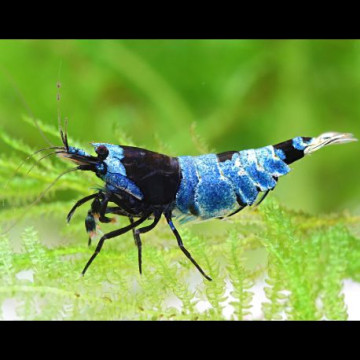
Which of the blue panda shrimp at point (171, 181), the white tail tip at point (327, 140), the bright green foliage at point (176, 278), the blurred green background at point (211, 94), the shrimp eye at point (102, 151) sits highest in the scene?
the blurred green background at point (211, 94)

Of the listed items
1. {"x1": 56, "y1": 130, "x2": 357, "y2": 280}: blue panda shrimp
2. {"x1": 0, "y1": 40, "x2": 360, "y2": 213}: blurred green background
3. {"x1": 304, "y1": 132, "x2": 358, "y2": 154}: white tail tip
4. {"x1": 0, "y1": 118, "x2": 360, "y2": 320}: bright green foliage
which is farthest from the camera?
{"x1": 0, "y1": 40, "x2": 360, "y2": 213}: blurred green background

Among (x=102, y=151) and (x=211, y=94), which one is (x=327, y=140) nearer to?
(x=102, y=151)

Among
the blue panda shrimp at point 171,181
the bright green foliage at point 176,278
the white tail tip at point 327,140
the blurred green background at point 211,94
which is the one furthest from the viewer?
the blurred green background at point 211,94

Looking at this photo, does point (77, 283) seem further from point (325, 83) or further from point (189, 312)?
point (325, 83)

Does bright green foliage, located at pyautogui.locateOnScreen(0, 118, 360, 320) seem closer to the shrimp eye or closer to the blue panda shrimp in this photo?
the blue panda shrimp

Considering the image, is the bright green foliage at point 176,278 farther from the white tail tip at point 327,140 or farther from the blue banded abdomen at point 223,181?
the white tail tip at point 327,140

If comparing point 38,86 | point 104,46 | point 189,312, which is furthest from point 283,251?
point 38,86

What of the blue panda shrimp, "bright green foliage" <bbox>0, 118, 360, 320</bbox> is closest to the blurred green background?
the blue panda shrimp

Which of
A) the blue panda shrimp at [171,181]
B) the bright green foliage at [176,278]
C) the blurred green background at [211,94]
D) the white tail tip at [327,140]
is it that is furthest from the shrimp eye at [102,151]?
the blurred green background at [211,94]
